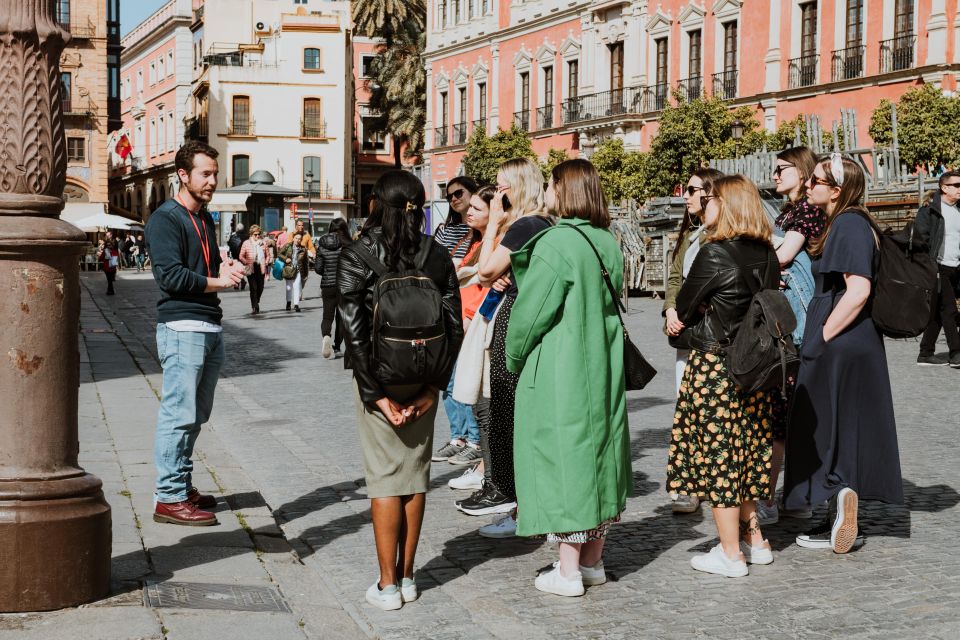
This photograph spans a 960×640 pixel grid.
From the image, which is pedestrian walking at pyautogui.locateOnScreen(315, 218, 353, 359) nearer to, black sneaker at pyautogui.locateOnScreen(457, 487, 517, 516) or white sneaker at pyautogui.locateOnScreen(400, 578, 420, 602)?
black sneaker at pyautogui.locateOnScreen(457, 487, 517, 516)

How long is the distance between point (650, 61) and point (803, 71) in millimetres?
7758

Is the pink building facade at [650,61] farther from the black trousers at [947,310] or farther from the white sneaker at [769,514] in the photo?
the white sneaker at [769,514]

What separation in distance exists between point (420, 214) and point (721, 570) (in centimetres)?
206

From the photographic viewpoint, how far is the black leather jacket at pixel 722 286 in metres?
5.66

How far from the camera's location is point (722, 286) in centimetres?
566

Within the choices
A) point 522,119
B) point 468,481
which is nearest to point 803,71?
point 522,119

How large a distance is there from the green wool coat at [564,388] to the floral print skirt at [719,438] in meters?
0.58

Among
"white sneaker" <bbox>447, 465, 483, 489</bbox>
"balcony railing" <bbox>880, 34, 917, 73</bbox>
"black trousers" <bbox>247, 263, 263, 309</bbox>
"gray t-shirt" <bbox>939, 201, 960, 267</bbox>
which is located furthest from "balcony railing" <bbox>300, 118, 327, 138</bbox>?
"white sneaker" <bbox>447, 465, 483, 489</bbox>

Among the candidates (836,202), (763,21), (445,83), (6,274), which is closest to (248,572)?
(6,274)

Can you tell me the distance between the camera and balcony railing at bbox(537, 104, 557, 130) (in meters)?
49.6

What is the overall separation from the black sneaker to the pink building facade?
Answer: 2898 centimetres

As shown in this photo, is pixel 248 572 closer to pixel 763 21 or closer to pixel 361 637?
pixel 361 637

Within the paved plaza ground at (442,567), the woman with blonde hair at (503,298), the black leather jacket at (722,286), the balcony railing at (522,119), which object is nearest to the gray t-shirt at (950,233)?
the paved plaza ground at (442,567)

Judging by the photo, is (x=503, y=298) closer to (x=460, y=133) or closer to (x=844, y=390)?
(x=844, y=390)
